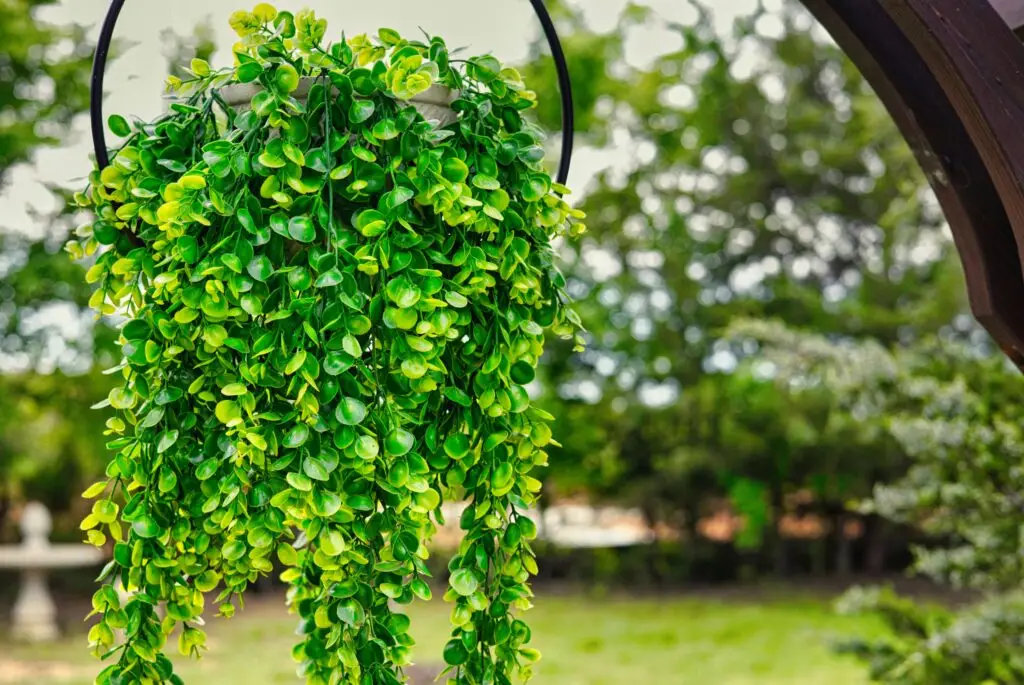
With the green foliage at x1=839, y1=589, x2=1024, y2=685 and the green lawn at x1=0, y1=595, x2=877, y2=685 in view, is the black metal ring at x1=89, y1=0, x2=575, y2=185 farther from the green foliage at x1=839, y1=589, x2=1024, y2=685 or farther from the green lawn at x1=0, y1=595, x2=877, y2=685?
the green lawn at x1=0, y1=595, x2=877, y2=685

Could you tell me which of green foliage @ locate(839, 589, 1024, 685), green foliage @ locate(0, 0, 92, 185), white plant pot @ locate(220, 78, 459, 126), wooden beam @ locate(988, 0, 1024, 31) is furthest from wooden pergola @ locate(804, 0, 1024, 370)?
green foliage @ locate(0, 0, 92, 185)

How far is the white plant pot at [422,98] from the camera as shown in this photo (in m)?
0.82

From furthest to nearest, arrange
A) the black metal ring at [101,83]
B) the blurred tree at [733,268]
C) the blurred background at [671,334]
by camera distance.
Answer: the blurred tree at [733,268] → the blurred background at [671,334] → the black metal ring at [101,83]

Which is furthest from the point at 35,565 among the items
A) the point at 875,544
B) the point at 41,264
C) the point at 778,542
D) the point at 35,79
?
the point at 875,544

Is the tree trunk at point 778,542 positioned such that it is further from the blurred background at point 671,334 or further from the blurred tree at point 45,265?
the blurred tree at point 45,265

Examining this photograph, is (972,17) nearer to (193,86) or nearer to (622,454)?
(193,86)

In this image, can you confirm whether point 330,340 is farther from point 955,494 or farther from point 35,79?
point 35,79

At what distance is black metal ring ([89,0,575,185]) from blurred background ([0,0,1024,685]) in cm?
313

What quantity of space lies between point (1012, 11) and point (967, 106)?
163mm

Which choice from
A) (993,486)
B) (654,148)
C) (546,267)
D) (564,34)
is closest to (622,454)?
(654,148)

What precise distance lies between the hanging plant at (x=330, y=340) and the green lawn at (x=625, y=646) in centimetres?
363

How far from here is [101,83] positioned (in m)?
0.89

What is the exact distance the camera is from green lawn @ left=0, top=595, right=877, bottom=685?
16.3ft

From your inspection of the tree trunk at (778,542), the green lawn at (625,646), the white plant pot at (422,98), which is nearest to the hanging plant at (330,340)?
the white plant pot at (422,98)
